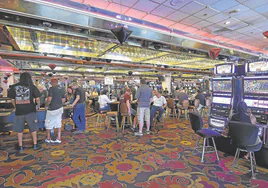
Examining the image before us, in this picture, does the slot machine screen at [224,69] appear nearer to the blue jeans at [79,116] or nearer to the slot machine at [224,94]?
the slot machine at [224,94]

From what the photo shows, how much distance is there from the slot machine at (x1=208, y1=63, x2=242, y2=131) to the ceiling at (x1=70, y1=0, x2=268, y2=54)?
131 cm

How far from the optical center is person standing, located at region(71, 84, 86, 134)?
4348 millimetres

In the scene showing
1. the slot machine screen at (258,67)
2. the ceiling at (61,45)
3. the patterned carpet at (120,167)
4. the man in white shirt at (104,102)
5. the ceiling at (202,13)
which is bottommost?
the patterned carpet at (120,167)

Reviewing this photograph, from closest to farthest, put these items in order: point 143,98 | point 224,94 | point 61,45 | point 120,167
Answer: point 120,167
point 224,94
point 143,98
point 61,45

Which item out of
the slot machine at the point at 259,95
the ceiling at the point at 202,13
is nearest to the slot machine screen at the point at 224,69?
the slot machine at the point at 259,95

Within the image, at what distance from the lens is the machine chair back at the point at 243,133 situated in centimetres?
219

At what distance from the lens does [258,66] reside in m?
2.89

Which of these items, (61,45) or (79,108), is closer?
(79,108)

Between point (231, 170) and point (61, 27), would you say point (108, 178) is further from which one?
point (61, 27)

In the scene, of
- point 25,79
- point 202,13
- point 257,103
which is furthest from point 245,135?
point 25,79

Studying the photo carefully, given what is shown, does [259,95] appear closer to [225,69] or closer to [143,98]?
[225,69]

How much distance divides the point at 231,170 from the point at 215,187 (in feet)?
2.06

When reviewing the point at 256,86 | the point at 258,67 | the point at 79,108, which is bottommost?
the point at 79,108

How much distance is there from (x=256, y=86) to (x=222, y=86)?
0.69 metres
